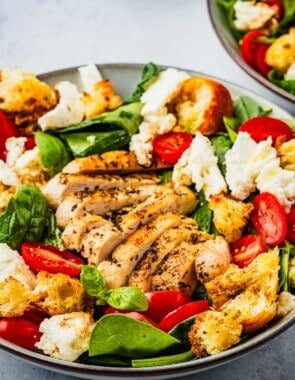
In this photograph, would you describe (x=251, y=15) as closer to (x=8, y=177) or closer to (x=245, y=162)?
(x=245, y=162)

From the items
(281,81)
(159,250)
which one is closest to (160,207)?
(159,250)

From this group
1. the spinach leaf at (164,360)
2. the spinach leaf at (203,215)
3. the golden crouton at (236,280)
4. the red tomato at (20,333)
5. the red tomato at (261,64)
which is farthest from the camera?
the red tomato at (261,64)

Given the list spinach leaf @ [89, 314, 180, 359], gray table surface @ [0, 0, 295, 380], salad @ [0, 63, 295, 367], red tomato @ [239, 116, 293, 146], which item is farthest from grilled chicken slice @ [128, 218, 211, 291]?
gray table surface @ [0, 0, 295, 380]

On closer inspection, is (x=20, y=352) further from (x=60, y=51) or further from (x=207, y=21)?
(x=207, y=21)

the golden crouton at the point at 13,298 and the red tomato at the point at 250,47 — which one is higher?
the red tomato at the point at 250,47

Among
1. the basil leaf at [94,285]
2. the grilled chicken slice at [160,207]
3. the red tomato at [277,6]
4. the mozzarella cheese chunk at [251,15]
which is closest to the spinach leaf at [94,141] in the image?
the grilled chicken slice at [160,207]

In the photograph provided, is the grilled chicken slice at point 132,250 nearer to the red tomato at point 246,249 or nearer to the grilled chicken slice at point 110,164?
the red tomato at point 246,249
